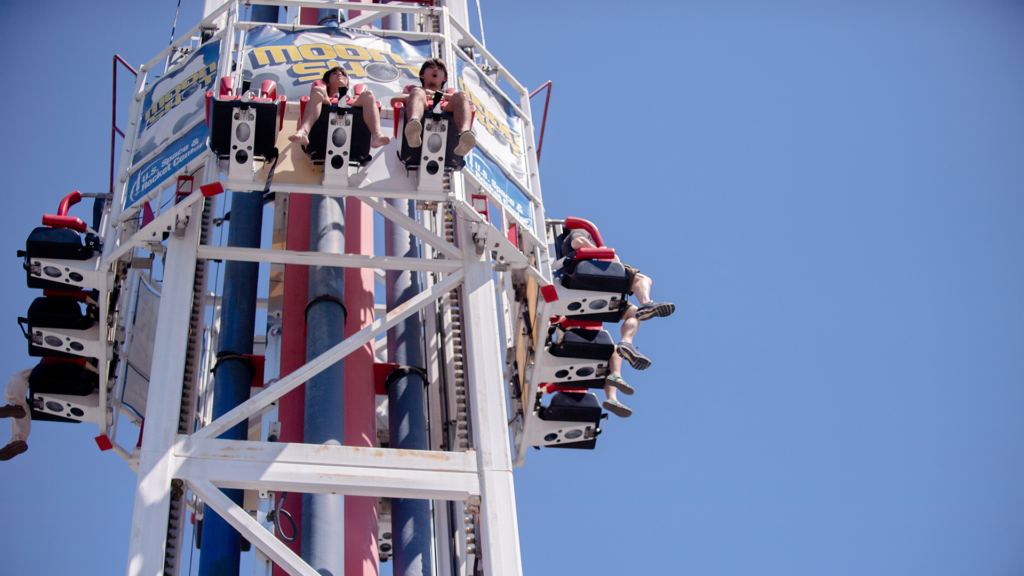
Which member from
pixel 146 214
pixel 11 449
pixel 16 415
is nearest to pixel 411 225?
pixel 146 214

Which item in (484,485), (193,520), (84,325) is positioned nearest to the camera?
(484,485)

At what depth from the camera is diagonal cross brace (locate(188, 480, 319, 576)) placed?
26.9 feet

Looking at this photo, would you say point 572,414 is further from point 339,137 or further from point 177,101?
point 177,101

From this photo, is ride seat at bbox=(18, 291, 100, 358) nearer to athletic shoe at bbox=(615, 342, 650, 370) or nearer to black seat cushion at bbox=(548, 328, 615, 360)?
black seat cushion at bbox=(548, 328, 615, 360)

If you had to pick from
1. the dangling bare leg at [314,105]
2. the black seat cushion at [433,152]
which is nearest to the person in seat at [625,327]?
the black seat cushion at [433,152]

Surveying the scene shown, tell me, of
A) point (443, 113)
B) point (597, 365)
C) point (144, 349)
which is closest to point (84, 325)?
point (144, 349)

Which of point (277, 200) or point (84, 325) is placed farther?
point (277, 200)

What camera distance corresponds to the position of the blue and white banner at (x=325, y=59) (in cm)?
1034

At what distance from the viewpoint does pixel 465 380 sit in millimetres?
10195

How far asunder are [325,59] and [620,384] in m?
4.66

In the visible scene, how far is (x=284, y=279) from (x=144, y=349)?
1.78 metres

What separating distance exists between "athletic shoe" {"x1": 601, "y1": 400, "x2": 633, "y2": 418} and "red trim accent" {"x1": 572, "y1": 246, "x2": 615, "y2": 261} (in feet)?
5.31

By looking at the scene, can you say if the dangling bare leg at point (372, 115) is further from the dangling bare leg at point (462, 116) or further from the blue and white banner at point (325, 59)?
the blue and white banner at point (325, 59)

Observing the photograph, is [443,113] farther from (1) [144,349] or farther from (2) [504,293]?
(1) [144,349]
